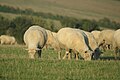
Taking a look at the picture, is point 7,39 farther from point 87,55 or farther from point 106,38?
point 87,55

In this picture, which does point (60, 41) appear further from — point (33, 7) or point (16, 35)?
point (33, 7)

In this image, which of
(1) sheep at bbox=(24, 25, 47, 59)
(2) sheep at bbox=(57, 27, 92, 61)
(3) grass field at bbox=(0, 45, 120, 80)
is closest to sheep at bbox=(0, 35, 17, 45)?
(2) sheep at bbox=(57, 27, 92, 61)

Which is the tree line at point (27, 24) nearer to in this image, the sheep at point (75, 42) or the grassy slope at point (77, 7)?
the grassy slope at point (77, 7)

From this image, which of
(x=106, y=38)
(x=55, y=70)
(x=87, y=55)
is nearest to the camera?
(x=55, y=70)

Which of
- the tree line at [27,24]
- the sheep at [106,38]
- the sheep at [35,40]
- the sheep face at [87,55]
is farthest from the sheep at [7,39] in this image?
the sheep face at [87,55]

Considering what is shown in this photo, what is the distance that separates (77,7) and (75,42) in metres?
78.8

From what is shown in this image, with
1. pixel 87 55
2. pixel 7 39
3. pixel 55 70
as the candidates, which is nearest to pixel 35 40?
pixel 87 55

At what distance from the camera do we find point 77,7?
103062 mm

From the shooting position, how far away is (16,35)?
2554 inches

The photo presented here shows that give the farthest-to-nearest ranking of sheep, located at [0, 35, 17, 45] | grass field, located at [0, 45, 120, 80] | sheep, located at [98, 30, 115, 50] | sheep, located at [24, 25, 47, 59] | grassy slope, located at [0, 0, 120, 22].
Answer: grassy slope, located at [0, 0, 120, 22] < sheep, located at [0, 35, 17, 45] < sheep, located at [98, 30, 115, 50] < sheep, located at [24, 25, 47, 59] < grass field, located at [0, 45, 120, 80]

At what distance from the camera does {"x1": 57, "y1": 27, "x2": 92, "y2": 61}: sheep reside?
2419 centimetres

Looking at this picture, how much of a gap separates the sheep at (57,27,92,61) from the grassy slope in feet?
221

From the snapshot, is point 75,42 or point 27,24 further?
point 27,24

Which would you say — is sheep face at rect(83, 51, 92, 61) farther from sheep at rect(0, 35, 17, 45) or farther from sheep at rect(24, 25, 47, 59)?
sheep at rect(0, 35, 17, 45)
